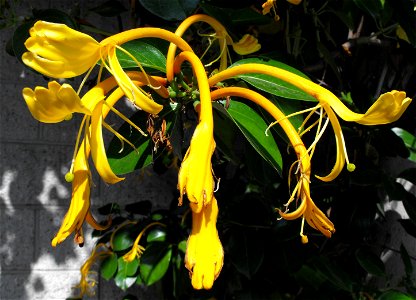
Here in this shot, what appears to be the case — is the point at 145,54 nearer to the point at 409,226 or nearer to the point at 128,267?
the point at 128,267

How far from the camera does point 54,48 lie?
0.54 m

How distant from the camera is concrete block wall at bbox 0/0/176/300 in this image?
175 cm

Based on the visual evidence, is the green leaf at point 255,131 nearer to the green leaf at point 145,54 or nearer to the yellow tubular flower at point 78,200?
the green leaf at point 145,54

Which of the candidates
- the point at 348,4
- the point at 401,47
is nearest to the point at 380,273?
the point at 401,47

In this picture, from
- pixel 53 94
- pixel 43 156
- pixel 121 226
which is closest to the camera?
pixel 53 94

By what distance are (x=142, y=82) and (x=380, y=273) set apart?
1.02 m

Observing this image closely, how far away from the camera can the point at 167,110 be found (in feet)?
2.72

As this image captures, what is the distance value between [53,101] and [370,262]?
121cm

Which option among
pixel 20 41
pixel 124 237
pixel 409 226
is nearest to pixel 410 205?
pixel 409 226

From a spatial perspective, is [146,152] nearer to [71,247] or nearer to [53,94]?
[53,94]

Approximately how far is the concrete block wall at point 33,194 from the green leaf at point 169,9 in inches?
34.5

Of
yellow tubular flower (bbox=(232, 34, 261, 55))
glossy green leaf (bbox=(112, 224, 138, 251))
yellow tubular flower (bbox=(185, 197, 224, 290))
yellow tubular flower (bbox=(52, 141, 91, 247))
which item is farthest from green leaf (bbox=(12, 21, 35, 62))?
glossy green leaf (bbox=(112, 224, 138, 251))

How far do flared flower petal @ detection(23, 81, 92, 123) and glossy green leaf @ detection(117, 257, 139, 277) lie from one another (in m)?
1.11

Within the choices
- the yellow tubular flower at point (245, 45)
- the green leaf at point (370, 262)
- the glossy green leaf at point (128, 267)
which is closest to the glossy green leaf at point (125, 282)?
the glossy green leaf at point (128, 267)
